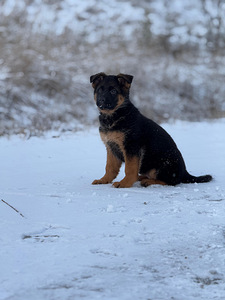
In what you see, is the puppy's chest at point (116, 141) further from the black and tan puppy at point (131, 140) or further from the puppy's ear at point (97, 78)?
the puppy's ear at point (97, 78)

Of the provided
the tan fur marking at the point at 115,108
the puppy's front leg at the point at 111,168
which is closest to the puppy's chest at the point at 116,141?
the puppy's front leg at the point at 111,168

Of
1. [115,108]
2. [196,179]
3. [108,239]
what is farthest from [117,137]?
[108,239]

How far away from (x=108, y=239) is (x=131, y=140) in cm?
195

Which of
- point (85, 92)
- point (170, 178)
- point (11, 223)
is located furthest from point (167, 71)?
point (11, 223)

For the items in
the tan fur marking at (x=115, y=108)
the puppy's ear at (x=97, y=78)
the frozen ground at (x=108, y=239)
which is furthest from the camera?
the puppy's ear at (x=97, y=78)

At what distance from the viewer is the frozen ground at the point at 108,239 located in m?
2.14

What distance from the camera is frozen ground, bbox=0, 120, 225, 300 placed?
2.14 meters

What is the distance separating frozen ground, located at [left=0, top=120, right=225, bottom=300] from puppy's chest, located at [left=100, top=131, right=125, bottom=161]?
A: 39cm

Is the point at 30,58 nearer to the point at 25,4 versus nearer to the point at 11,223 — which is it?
the point at 25,4

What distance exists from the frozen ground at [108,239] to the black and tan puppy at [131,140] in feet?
0.75

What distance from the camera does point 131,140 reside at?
4656 millimetres

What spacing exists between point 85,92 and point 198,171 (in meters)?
7.90

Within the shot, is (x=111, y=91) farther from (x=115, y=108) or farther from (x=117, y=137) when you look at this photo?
(x=117, y=137)

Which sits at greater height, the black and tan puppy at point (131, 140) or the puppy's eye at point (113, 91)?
the puppy's eye at point (113, 91)
